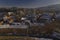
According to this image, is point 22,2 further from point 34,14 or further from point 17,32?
point 17,32

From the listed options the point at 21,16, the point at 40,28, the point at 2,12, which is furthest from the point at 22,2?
the point at 40,28

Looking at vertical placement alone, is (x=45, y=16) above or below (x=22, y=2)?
below

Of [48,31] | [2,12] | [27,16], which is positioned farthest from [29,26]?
[2,12]

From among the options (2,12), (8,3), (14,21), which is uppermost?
(8,3)

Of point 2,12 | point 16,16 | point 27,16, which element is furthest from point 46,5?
point 2,12

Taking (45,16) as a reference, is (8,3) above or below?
above

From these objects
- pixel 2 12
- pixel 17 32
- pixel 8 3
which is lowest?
pixel 17 32

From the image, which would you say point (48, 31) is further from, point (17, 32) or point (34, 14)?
point (17, 32)

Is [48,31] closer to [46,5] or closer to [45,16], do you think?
[45,16]
